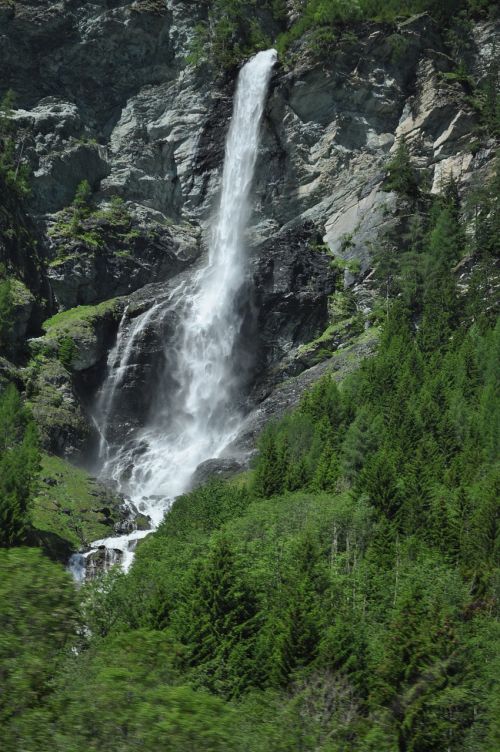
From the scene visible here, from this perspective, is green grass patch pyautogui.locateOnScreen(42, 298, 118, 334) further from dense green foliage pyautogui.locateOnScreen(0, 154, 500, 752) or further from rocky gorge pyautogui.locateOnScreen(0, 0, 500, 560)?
dense green foliage pyautogui.locateOnScreen(0, 154, 500, 752)

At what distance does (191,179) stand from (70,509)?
82264mm

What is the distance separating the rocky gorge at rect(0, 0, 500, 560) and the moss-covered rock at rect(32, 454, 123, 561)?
9.95m

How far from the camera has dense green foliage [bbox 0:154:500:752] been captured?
47.7 feet

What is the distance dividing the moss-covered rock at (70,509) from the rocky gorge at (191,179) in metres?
9.95

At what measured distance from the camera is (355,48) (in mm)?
136875

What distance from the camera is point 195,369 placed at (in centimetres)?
11325

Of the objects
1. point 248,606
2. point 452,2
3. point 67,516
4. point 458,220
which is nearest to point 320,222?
point 458,220

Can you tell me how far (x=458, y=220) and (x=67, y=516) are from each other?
3050 inches

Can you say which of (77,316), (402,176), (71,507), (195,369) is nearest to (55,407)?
(195,369)

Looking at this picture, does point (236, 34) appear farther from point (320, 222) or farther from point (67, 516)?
point (67, 516)

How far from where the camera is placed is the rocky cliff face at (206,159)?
115062 millimetres

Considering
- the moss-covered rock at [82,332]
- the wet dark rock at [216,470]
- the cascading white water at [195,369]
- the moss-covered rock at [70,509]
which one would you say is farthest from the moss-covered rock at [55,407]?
the wet dark rock at [216,470]

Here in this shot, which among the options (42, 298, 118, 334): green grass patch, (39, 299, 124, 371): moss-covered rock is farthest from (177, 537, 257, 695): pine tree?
(42, 298, 118, 334): green grass patch

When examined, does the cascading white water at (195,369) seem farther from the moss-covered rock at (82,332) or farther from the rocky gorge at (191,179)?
the moss-covered rock at (82,332)
